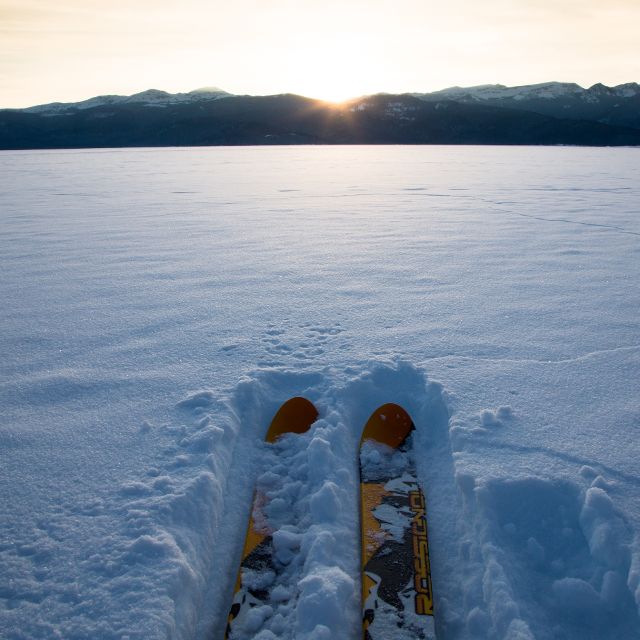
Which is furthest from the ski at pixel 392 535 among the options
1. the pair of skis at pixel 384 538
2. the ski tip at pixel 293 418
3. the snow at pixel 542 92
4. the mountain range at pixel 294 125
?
the snow at pixel 542 92

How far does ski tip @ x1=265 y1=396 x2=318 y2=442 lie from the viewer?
2.75 meters

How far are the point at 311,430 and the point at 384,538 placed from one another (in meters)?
0.70

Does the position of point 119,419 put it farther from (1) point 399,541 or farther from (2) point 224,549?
(1) point 399,541

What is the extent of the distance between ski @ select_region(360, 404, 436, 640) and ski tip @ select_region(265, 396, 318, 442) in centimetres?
32

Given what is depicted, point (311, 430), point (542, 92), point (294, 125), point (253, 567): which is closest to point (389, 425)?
point (311, 430)

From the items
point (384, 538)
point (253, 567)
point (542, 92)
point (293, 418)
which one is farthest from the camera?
point (542, 92)

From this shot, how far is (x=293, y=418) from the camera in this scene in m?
2.79

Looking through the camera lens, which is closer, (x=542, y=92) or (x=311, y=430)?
(x=311, y=430)

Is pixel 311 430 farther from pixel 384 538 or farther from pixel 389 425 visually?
pixel 384 538

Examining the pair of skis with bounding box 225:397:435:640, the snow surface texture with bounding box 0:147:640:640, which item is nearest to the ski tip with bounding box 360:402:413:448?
the pair of skis with bounding box 225:397:435:640

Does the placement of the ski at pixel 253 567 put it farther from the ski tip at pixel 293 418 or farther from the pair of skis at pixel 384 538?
the ski tip at pixel 293 418

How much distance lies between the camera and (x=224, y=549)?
2115mm

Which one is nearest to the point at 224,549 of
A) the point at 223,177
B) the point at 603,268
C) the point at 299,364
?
the point at 299,364

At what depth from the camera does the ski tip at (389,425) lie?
270cm
